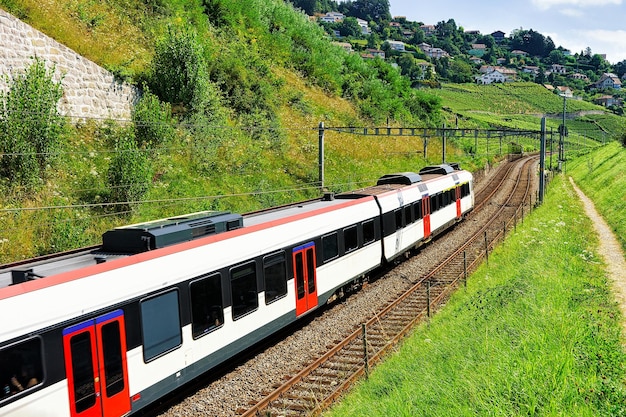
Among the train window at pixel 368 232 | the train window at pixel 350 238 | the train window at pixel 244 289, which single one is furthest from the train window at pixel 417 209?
the train window at pixel 244 289

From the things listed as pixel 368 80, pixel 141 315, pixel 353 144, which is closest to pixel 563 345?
pixel 141 315

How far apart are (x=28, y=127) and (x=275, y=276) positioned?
36.8ft

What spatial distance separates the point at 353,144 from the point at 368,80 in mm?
19417

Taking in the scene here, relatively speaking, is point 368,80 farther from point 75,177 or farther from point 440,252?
point 75,177

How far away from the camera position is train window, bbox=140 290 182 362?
9.34 metres

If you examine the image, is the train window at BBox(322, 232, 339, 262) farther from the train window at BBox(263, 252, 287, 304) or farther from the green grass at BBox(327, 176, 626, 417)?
the green grass at BBox(327, 176, 626, 417)

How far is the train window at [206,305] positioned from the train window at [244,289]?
46cm

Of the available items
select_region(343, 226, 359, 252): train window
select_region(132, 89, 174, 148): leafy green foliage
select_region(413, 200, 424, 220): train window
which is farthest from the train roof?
select_region(132, 89, 174, 148): leafy green foliage

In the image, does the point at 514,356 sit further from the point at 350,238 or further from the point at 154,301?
the point at 350,238

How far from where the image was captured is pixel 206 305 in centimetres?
1080

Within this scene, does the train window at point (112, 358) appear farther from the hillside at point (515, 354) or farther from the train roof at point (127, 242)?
the hillside at point (515, 354)

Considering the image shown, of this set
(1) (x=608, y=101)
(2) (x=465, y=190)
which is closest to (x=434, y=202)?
(2) (x=465, y=190)

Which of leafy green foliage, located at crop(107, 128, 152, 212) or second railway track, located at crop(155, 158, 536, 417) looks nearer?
second railway track, located at crop(155, 158, 536, 417)

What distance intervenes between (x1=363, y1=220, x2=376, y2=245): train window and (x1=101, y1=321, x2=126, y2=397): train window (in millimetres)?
10405
